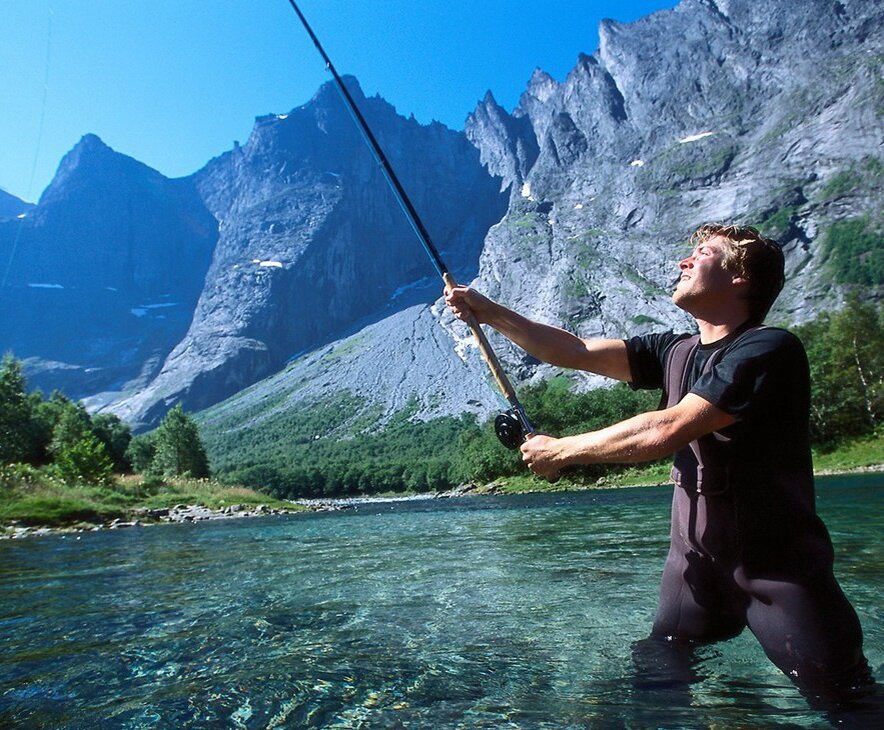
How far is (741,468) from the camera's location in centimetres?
399

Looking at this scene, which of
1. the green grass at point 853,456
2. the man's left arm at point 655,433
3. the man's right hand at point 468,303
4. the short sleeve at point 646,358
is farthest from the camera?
the green grass at point 853,456

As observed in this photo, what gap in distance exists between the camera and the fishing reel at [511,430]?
4719 millimetres

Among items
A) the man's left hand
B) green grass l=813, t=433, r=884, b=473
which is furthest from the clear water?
→ green grass l=813, t=433, r=884, b=473

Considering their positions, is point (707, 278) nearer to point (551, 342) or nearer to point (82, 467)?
point (551, 342)

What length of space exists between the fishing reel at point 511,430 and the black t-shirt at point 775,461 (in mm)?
1418

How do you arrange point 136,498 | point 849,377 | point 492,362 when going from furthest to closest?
point 849,377 → point 136,498 → point 492,362

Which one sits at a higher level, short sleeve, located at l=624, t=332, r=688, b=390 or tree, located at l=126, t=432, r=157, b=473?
tree, located at l=126, t=432, r=157, b=473

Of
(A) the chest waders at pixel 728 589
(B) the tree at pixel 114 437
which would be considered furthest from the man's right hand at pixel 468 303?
(B) the tree at pixel 114 437

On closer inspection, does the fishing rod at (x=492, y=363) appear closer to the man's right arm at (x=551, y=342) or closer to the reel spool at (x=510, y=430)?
the reel spool at (x=510, y=430)

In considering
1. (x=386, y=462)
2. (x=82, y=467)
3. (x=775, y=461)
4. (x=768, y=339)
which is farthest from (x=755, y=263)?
(x=386, y=462)

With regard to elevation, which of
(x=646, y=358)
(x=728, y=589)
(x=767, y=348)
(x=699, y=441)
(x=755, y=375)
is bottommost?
(x=728, y=589)

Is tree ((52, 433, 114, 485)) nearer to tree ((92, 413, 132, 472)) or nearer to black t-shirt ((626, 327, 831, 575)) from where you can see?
tree ((92, 413, 132, 472))

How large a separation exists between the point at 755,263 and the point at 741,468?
1377 millimetres

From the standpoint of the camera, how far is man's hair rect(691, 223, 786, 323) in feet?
13.8
